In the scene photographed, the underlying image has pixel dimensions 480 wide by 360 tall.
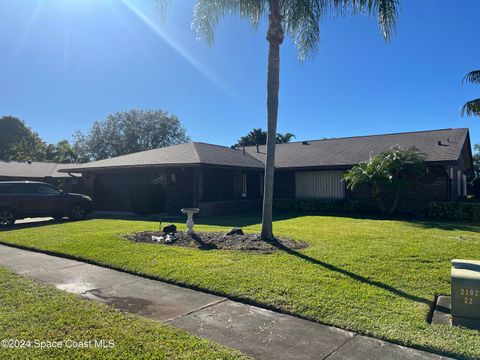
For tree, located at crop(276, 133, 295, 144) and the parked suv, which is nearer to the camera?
the parked suv

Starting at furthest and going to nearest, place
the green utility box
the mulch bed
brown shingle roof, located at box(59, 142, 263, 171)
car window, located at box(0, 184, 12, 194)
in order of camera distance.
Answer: brown shingle roof, located at box(59, 142, 263, 171), car window, located at box(0, 184, 12, 194), the mulch bed, the green utility box

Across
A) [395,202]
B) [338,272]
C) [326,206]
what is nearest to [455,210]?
[395,202]

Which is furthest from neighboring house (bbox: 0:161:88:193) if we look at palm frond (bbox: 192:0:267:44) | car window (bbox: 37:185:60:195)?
palm frond (bbox: 192:0:267:44)

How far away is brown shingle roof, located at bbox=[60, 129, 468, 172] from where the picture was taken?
58.3ft

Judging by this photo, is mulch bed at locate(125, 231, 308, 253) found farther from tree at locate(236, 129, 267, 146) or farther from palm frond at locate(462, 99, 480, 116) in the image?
tree at locate(236, 129, 267, 146)

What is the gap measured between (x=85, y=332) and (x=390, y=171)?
15.3m

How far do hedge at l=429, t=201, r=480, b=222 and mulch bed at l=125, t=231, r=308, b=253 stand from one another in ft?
30.4

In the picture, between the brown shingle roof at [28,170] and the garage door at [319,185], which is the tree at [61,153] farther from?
the garage door at [319,185]

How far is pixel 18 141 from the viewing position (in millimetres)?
56594

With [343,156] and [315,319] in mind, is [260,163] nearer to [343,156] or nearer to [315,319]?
[343,156]

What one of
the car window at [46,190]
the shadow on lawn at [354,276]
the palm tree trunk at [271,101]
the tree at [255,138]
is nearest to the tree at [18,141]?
the tree at [255,138]

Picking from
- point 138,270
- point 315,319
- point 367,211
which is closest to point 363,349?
point 315,319

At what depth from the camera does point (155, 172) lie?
19.4 metres

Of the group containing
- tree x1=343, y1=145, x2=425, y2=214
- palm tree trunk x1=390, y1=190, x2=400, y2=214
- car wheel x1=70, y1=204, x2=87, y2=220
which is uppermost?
tree x1=343, y1=145, x2=425, y2=214
